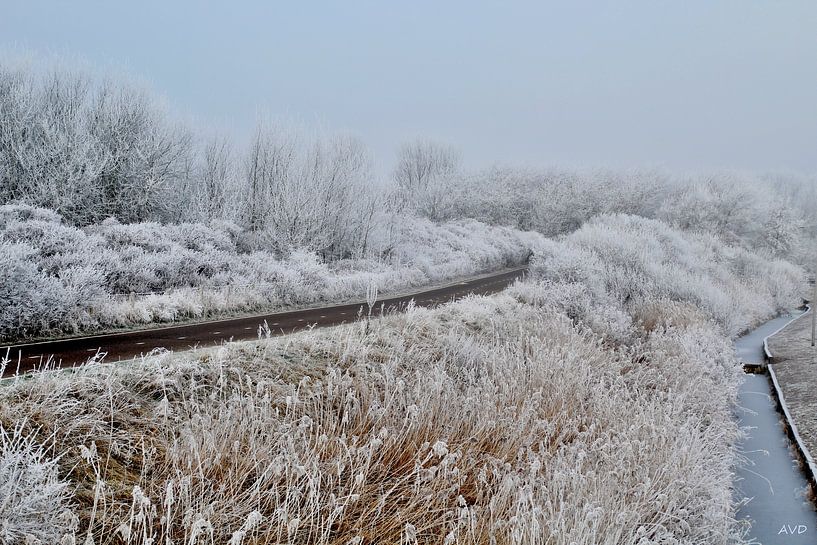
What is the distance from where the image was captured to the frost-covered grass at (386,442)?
4.16 m

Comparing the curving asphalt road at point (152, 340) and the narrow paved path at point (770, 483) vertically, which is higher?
the curving asphalt road at point (152, 340)

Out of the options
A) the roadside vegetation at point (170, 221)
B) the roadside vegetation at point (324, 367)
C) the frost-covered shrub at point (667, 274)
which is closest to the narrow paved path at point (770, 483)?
the roadside vegetation at point (324, 367)

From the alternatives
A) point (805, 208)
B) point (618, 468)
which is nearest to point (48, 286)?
point (618, 468)

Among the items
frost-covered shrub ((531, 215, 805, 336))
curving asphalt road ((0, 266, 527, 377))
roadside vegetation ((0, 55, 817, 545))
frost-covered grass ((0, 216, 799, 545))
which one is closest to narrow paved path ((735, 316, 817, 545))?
roadside vegetation ((0, 55, 817, 545))

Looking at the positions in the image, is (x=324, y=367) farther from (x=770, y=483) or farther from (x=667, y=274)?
(x=667, y=274)

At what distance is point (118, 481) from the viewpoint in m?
4.27

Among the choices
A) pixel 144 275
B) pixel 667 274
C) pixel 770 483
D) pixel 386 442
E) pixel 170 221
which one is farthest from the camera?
pixel 667 274

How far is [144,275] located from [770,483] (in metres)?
15.4

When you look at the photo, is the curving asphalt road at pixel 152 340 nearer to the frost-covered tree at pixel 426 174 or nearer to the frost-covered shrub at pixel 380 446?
the frost-covered shrub at pixel 380 446

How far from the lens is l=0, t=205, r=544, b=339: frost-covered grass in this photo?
417 inches

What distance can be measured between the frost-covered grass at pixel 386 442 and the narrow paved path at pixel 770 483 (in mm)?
702

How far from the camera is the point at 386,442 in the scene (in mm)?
5676

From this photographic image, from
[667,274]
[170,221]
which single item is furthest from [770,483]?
[170,221]

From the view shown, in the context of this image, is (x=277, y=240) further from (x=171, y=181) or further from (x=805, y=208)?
(x=805, y=208)
